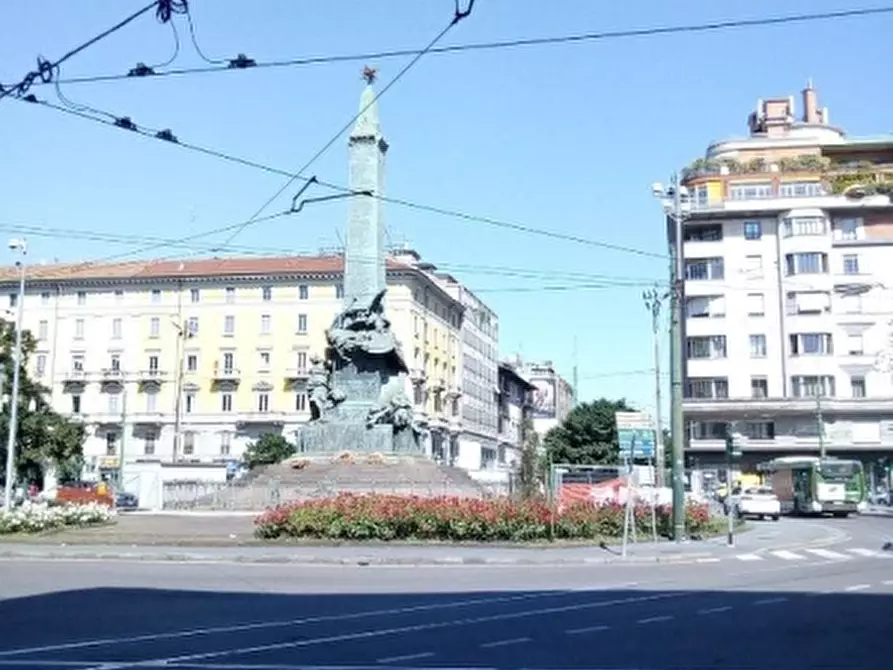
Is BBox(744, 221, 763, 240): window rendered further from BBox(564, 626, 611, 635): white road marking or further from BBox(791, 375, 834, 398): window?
BBox(564, 626, 611, 635): white road marking

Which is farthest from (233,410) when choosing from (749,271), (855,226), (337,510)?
(337,510)

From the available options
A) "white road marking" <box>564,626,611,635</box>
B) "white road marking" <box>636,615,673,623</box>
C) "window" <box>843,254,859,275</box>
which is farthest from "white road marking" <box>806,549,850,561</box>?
"window" <box>843,254,859,275</box>

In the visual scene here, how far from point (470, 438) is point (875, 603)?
89.0m

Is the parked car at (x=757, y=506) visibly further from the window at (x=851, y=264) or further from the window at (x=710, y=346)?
the window at (x=851, y=264)

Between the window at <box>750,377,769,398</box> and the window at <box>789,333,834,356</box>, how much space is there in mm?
2653

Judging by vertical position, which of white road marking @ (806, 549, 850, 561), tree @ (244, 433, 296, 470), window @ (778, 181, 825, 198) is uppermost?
window @ (778, 181, 825, 198)

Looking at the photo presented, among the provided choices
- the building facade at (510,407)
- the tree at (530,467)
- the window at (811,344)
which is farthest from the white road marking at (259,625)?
the building facade at (510,407)

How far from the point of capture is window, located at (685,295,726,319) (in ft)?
235

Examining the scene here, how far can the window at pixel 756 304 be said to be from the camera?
7101cm

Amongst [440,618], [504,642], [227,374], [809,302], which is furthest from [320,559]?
[227,374]

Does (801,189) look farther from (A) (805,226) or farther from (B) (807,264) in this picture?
(B) (807,264)

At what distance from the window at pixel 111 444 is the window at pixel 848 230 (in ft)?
187

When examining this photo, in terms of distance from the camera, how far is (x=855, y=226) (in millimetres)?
70500

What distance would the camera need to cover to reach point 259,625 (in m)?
11.8
